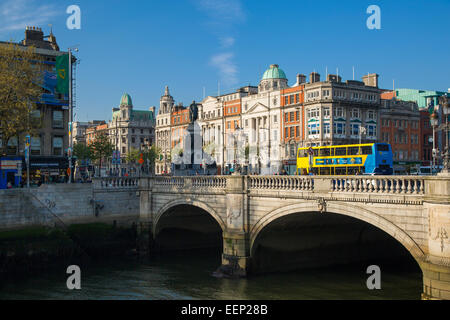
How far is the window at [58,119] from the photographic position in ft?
182

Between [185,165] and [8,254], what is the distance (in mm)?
17637

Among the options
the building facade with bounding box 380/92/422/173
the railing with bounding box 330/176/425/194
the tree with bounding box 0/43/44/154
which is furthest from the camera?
the building facade with bounding box 380/92/422/173

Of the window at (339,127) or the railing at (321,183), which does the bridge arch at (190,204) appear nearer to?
the railing at (321,183)

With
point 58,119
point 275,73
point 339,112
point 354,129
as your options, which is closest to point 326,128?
point 339,112

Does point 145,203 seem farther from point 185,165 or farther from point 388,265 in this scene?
point 388,265

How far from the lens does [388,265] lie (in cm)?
3719

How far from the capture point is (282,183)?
29.3 meters

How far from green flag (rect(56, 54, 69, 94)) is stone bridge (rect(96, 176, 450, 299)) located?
19.2 metres

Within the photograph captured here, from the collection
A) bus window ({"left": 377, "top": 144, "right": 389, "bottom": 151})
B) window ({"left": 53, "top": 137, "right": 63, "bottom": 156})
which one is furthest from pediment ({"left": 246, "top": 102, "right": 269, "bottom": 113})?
bus window ({"left": 377, "top": 144, "right": 389, "bottom": 151})

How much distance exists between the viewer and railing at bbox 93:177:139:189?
43969 millimetres

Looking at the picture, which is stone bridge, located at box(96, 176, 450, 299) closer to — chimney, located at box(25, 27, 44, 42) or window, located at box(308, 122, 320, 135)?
chimney, located at box(25, 27, 44, 42)

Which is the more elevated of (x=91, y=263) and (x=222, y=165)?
(x=222, y=165)

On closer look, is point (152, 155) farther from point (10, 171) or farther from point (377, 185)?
point (377, 185)
